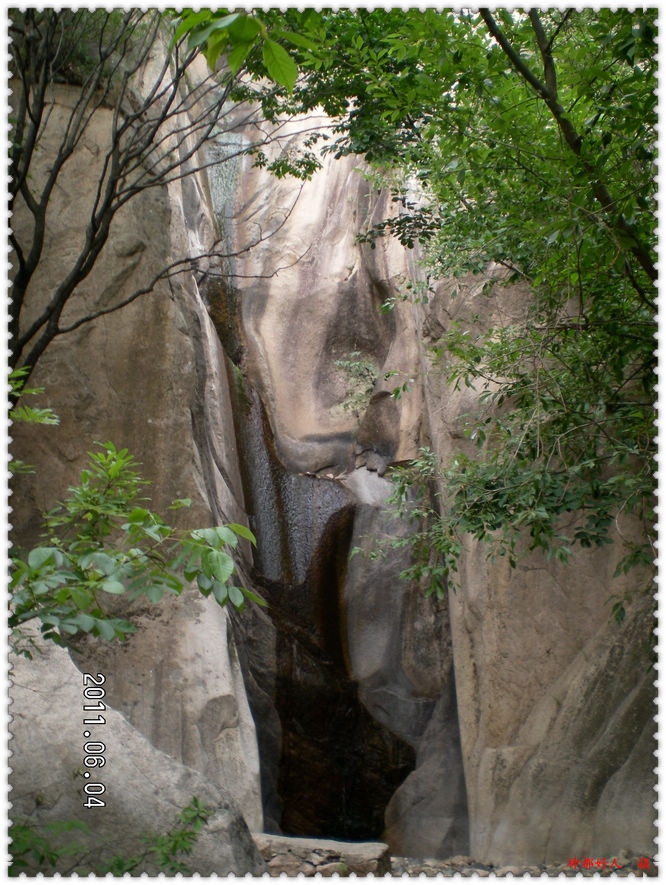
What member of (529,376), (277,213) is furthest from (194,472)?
(277,213)

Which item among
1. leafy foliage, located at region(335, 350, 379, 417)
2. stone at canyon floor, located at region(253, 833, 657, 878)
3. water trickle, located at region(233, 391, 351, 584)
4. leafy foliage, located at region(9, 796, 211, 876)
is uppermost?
leafy foliage, located at region(335, 350, 379, 417)

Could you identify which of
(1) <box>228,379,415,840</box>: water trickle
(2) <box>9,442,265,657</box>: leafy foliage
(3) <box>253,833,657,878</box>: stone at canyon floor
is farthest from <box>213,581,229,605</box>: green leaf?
(1) <box>228,379,415,840</box>: water trickle

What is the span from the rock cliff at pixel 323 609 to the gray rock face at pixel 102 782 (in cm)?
3

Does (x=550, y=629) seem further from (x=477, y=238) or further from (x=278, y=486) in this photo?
(x=278, y=486)

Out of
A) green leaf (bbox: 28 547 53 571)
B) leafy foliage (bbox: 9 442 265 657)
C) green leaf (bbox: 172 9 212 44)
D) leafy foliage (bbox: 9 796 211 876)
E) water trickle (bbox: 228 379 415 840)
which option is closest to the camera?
green leaf (bbox: 172 9 212 44)

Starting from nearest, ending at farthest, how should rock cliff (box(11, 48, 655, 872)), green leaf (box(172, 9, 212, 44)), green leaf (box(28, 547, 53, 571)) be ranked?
1. green leaf (box(172, 9, 212, 44))
2. green leaf (box(28, 547, 53, 571))
3. rock cliff (box(11, 48, 655, 872))

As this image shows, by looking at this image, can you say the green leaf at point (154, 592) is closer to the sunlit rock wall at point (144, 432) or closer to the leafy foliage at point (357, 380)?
the sunlit rock wall at point (144, 432)

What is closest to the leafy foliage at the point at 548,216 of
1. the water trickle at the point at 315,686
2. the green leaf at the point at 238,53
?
the green leaf at the point at 238,53

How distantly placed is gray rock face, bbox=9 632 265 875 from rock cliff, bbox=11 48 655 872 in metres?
0.03

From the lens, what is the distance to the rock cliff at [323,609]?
19.0 ft

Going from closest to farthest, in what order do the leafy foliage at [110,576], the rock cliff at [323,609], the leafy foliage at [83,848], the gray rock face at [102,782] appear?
1. the leafy foliage at [110,576]
2. the leafy foliage at [83,848]
3. the gray rock face at [102,782]
4. the rock cliff at [323,609]

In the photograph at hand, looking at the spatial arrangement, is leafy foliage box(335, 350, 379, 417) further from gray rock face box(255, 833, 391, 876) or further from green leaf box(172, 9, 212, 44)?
green leaf box(172, 9, 212, 44)

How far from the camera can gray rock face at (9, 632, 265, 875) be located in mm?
3545

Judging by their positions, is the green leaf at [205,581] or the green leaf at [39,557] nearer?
the green leaf at [39,557]
